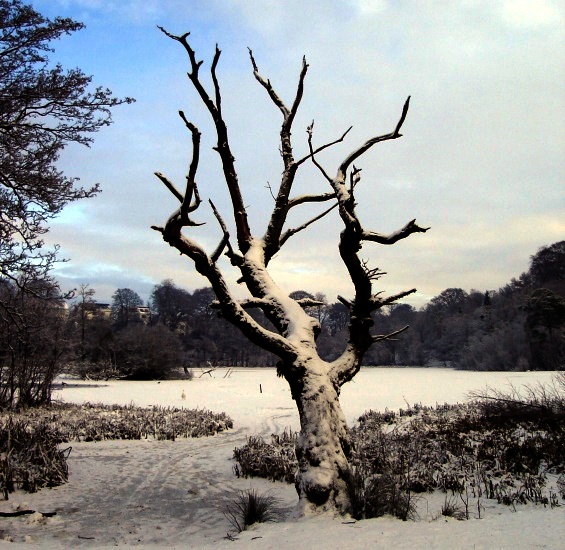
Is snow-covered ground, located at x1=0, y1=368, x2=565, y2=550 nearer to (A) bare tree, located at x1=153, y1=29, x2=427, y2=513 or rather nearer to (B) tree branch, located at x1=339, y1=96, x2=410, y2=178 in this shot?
(A) bare tree, located at x1=153, y1=29, x2=427, y2=513

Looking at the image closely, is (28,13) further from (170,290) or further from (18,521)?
(170,290)

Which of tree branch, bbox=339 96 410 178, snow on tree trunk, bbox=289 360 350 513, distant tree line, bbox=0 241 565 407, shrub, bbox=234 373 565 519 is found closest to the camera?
snow on tree trunk, bbox=289 360 350 513

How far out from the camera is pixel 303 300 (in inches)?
324

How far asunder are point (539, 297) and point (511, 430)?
132ft

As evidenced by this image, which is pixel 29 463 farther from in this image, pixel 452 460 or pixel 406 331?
pixel 406 331

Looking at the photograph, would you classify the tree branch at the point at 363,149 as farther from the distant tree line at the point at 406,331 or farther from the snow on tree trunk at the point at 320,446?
the distant tree line at the point at 406,331

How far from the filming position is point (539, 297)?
4488 cm

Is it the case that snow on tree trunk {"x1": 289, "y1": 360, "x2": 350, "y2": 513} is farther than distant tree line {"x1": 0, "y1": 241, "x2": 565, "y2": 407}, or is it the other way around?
distant tree line {"x1": 0, "y1": 241, "x2": 565, "y2": 407}

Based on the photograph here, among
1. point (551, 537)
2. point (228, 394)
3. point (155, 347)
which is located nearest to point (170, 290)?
point (155, 347)

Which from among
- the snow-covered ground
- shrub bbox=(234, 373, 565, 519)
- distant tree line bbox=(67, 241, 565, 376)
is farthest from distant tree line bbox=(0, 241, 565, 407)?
shrub bbox=(234, 373, 565, 519)

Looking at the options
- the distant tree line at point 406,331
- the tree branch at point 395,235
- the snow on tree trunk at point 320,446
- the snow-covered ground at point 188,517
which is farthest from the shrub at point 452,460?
the distant tree line at point 406,331

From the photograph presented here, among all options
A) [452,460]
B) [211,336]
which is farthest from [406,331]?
[452,460]

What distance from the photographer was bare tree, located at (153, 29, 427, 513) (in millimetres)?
5539

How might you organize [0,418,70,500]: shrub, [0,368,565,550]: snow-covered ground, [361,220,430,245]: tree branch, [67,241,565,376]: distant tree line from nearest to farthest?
[0,368,565,550]: snow-covered ground
[361,220,430,245]: tree branch
[0,418,70,500]: shrub
[67,241,565,376]: distant tree line
